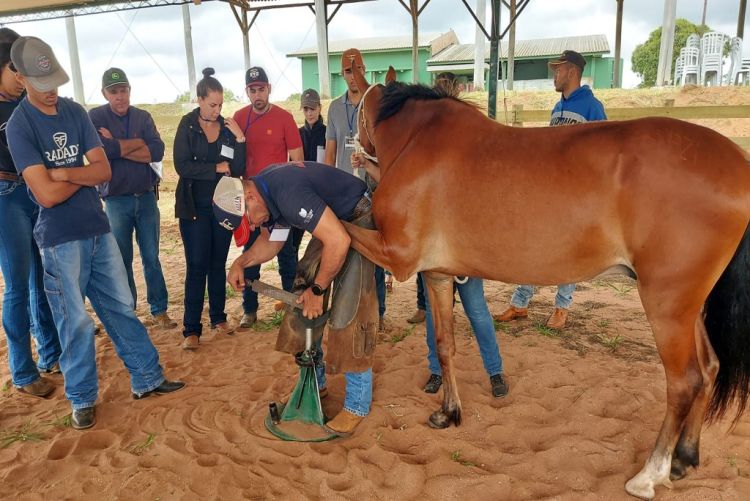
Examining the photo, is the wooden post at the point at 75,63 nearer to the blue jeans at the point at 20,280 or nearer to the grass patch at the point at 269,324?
the grass patch at the point at 269,324

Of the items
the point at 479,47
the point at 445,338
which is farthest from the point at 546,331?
the point at 479,47

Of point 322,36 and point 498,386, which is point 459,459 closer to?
point 498,386

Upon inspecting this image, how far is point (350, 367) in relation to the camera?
2941 mm

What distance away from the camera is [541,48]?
25297 mm

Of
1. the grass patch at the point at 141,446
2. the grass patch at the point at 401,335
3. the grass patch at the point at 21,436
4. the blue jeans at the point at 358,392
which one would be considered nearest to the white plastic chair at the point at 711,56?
the grass patch at the point at 401,335

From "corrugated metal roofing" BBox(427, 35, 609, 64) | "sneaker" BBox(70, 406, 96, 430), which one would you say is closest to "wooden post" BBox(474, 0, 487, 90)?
"corrugated metal roofing" BBox(427, 35, 609, 64)

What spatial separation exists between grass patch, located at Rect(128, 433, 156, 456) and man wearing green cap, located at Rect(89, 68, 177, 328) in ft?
6.11

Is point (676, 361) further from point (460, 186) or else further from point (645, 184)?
point (460, 186)

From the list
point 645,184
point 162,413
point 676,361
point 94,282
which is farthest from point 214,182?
point 676,361

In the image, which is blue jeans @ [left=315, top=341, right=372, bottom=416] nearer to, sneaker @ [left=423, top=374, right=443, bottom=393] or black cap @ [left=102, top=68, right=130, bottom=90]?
sneaker @ [left=423, top=374, right=443, bottom=393]

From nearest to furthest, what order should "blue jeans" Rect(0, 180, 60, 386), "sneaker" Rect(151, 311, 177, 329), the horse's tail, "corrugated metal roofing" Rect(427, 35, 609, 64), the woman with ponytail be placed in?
the horse's tail
"blue jeans" Rect(0, 180, 60, 386)
the woman with ponytail
"sneaker" Rect(151, 311, 177, 329)
"corrugated metal roofing" Rect(427, 35, 609, 64)

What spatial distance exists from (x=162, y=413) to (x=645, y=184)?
10.2 feet

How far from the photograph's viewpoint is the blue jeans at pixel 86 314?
3.02 metres

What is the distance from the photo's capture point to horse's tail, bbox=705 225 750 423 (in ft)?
7.83
